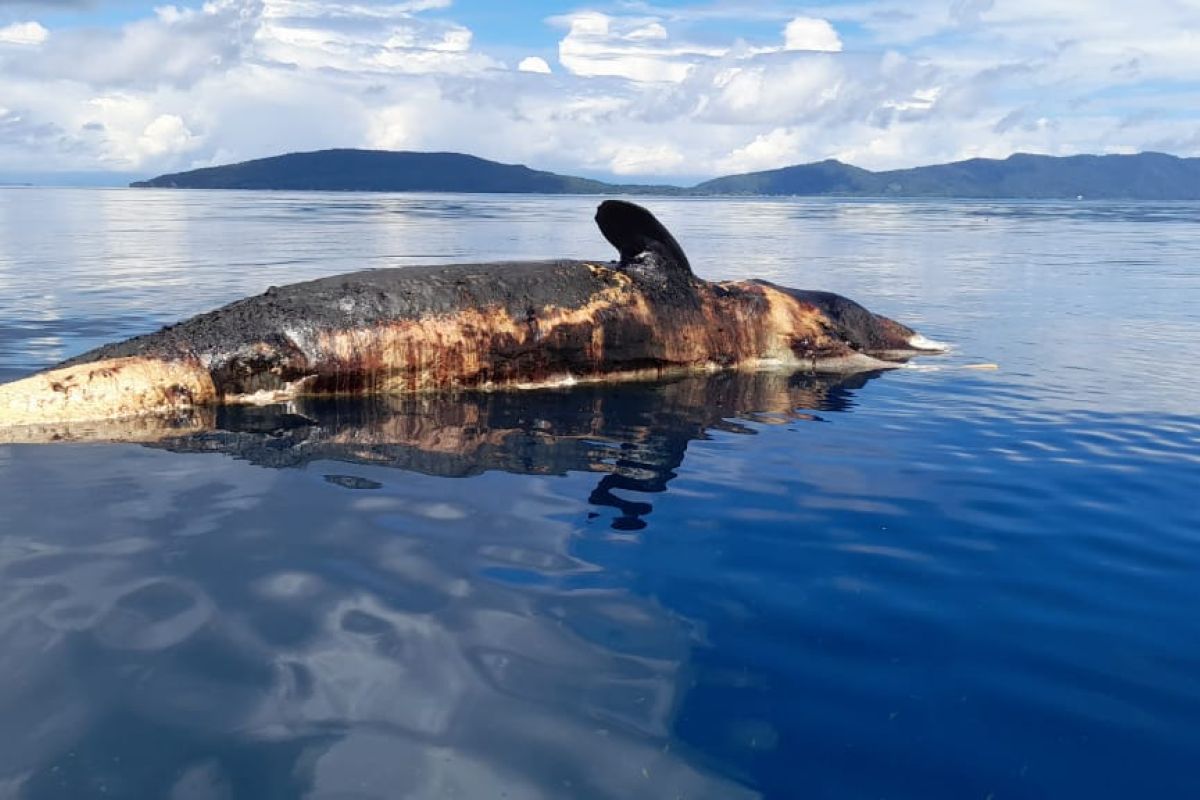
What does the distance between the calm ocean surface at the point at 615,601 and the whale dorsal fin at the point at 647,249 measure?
2.47 metres

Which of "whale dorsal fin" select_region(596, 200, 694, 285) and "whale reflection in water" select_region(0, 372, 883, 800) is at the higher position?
"whale dorsal fin" select_region(596, 200, 694, 285)

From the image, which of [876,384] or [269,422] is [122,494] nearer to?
[269,422]

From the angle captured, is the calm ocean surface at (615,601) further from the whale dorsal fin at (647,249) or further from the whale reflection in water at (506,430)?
the whale dorsal fin at (647,249)

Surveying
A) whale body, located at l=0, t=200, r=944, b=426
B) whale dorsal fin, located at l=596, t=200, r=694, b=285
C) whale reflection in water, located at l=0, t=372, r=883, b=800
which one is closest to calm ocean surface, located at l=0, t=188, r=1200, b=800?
whale reflection in water, located at l=0, t=372, r=883, b=800

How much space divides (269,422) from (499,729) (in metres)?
7.23

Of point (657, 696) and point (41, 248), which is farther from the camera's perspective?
point (41, 248)

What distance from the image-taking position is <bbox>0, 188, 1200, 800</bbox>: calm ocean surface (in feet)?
15.1

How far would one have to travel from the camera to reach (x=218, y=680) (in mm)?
5195

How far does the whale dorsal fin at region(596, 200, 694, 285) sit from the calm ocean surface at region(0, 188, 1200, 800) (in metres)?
2.47

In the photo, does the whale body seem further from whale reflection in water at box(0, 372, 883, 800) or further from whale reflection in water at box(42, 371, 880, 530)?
whale reflection in water at box(0, 372, 883, 800)

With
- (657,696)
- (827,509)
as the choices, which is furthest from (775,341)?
(657,696)

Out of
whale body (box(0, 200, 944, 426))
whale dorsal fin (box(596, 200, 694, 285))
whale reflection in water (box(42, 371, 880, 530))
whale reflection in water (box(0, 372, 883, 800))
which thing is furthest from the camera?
whale dorsal fin (box(596, 200, 694, 285))

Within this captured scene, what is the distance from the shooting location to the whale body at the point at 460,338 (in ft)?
37.5

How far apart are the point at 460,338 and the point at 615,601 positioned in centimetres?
739
